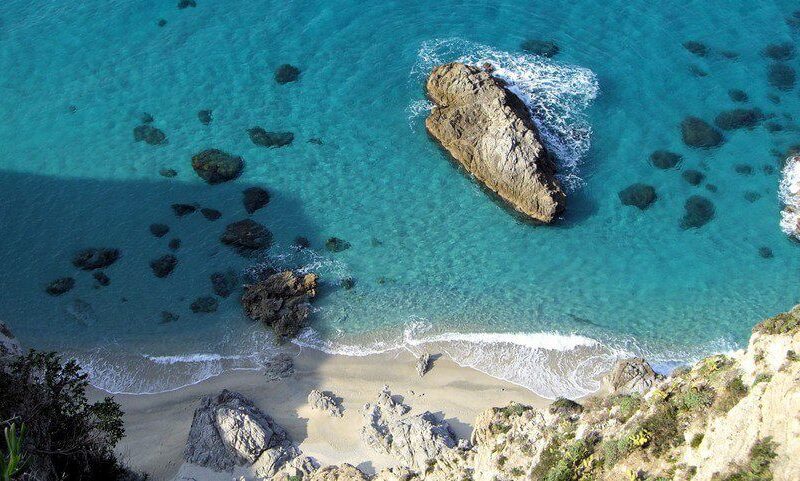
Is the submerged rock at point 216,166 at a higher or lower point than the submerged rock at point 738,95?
lower

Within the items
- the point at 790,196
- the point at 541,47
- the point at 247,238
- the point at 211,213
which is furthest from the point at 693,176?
the point at 211,213

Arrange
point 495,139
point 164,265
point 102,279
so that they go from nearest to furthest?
point 102,279 → point 164,265 → point 495,139

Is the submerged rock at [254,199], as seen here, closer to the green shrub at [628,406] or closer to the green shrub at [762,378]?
the green shrub at [628,406]

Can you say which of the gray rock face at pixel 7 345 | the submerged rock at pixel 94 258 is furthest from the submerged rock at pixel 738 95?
the gray rock face at pixel 7 345

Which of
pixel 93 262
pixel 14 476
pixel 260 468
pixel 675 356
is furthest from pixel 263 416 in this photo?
pixel 675 356

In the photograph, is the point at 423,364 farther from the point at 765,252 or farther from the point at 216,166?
the point at 765,252
